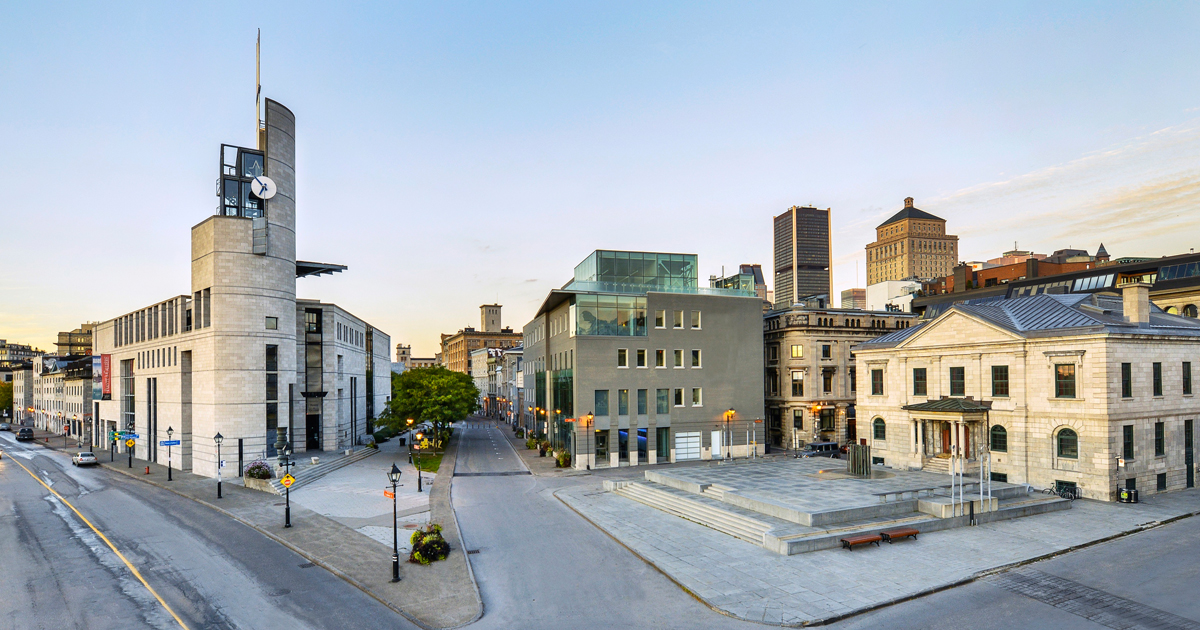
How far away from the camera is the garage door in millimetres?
53719

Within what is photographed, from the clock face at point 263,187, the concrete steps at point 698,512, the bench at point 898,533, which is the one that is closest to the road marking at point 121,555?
the concrete steps at point 698,512

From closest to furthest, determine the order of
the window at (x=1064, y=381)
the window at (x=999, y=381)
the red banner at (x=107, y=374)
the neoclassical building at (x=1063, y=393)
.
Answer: the neoclassical building at (x=1063, y=393)
the window at (x=1064, y=381)
the window at (x=999, y=381)
the red banner at (x=107, y=374)

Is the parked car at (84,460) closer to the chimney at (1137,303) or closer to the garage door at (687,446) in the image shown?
the garage door at (687,446)

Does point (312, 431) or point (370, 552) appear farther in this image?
point (312, 431)

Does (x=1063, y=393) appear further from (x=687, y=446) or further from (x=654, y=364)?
(x=654, y=364)

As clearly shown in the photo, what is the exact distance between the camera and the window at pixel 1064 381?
35562 mm

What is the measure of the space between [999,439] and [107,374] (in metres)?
82.2

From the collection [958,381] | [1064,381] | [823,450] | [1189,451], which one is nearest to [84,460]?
[823,450]

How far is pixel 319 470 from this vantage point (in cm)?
4766

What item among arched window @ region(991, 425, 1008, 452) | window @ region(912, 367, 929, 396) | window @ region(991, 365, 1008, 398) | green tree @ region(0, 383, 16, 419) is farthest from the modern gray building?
green tree @ region(0, 383, 16, 419)

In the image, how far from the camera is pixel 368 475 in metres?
47.2

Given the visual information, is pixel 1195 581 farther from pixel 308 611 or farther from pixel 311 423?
pixel 311 423

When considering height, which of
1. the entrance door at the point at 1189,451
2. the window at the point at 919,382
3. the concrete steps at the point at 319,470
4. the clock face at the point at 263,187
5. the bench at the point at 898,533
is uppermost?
the clock face at the point at 263,187

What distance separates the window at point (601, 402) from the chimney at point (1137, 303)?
34.6 m
